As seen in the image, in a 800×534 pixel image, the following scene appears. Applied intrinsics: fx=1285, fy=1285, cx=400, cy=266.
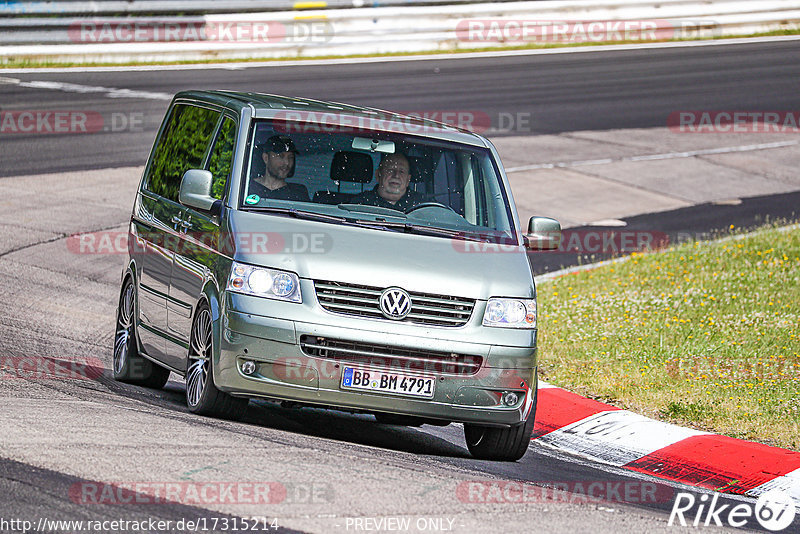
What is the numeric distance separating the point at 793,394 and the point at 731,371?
2.40ft

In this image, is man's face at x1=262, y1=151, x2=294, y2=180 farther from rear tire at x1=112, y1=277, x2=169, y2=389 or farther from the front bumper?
rear tire at x1=112, y1=277, x2=169, y2=389

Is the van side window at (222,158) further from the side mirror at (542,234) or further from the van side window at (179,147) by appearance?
the side mirror at (542,234)

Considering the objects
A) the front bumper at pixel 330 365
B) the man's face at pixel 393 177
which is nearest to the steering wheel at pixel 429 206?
the man's face at pixel 393 177

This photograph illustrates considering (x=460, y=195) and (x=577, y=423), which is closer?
(x=460, y=195)

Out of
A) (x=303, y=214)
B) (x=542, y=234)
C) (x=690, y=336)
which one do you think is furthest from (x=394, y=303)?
(x=690, y=336)

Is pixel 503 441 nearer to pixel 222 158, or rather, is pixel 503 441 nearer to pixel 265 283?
pixel 265 283

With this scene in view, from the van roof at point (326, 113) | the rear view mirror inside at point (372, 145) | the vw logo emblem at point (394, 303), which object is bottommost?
the vw logo emblem at point (394, 303)

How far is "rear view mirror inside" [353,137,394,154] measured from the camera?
8.16 m

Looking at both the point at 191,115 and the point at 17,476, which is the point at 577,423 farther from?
the point at 17,476

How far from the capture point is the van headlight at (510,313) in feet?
24.1

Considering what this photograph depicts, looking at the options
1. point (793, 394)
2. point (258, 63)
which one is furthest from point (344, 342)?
point (258, 63)

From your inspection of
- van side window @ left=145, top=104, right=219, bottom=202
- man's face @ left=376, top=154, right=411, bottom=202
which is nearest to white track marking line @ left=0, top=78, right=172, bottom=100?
van side window @ left=145, top=104, right=219, bottom=202

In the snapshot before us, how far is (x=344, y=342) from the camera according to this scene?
7.09 meters

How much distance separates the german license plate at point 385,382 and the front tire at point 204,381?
77 centimetres
